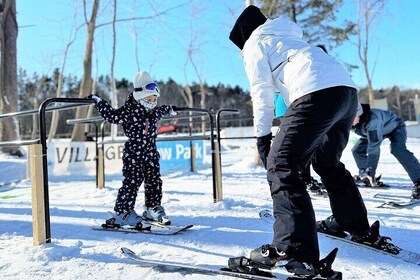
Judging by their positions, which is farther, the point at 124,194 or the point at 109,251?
the point at 124,194

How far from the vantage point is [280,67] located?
5.90 ft

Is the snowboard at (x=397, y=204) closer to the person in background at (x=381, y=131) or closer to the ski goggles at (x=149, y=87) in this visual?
the person in background at (x=381, y=131)

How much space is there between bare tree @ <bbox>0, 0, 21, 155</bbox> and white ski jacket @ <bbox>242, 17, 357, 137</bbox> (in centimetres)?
1074

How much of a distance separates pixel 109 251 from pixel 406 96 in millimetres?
64186

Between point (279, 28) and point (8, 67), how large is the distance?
11031mm

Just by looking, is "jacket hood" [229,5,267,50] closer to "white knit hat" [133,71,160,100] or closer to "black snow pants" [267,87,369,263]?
"black snow pants" [267,87,369,263]

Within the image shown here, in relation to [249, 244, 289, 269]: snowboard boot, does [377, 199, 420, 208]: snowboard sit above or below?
below

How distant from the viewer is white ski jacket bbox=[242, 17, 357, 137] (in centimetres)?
172

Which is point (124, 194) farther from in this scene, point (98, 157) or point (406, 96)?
point (406, 96)

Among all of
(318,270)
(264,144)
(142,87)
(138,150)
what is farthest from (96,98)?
(318,270)

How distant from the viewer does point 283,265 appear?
1578 millimetres

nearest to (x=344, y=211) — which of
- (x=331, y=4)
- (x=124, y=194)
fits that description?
(x=124, y=194)

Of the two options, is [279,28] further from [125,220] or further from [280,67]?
[125,220]

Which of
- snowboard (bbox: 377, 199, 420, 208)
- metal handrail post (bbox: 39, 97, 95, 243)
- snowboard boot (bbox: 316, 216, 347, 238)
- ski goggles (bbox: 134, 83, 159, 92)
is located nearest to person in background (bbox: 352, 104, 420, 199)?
snowboard (bbox: 377, 199, 420, 208)
